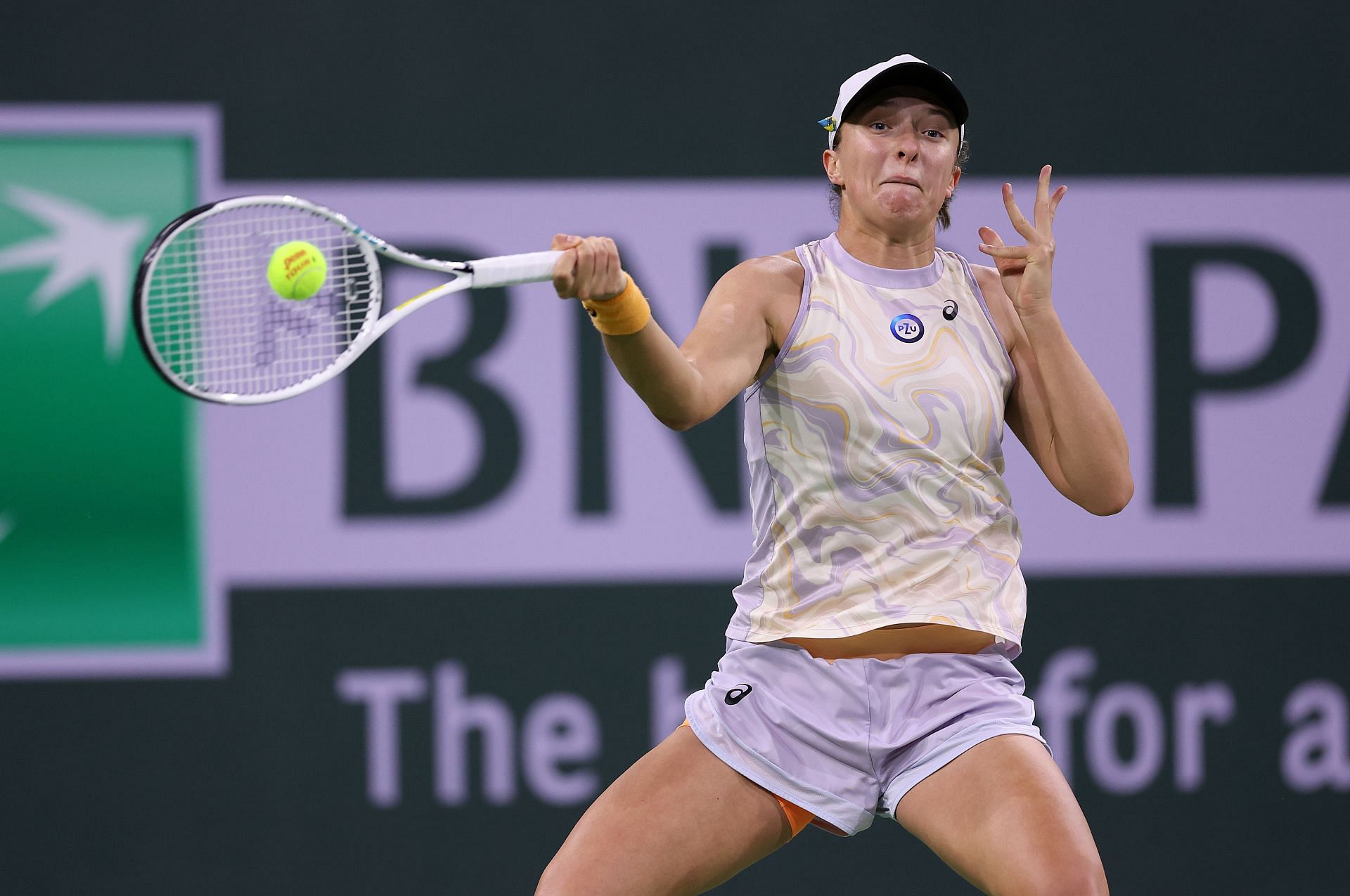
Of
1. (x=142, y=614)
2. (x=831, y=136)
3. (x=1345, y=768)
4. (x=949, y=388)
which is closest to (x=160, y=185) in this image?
(x=142, y=614)

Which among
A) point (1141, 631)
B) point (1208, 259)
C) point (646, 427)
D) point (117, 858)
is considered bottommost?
point (117, 858)

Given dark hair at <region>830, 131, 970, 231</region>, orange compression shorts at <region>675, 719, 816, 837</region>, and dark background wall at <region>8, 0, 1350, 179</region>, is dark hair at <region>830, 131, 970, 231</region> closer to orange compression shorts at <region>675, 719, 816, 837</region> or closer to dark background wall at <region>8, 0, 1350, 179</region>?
orange compression shorts at <region>675, 719, 816, 837</region>

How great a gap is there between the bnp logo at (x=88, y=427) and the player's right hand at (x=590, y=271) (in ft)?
6.84

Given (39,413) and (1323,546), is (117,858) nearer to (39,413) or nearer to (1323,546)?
(39,413)

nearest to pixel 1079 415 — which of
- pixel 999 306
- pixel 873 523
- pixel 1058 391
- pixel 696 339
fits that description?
pixel 1058 391

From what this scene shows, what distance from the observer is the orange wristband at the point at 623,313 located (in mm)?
1978

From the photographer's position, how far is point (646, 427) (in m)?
3.81

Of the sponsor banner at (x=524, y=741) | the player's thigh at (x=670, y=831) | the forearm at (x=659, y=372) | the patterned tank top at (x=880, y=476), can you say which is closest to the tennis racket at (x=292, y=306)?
the forearm at (x=659, y=372)

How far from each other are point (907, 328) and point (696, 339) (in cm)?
35

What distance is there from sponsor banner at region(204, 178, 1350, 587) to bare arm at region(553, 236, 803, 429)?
1486 millimetres

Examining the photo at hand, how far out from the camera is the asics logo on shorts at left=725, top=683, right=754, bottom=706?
2252 millimetres

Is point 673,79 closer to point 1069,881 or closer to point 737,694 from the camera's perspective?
point 737,694

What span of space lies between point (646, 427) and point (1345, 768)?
2.01 meters

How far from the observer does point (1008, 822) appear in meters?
2.01
